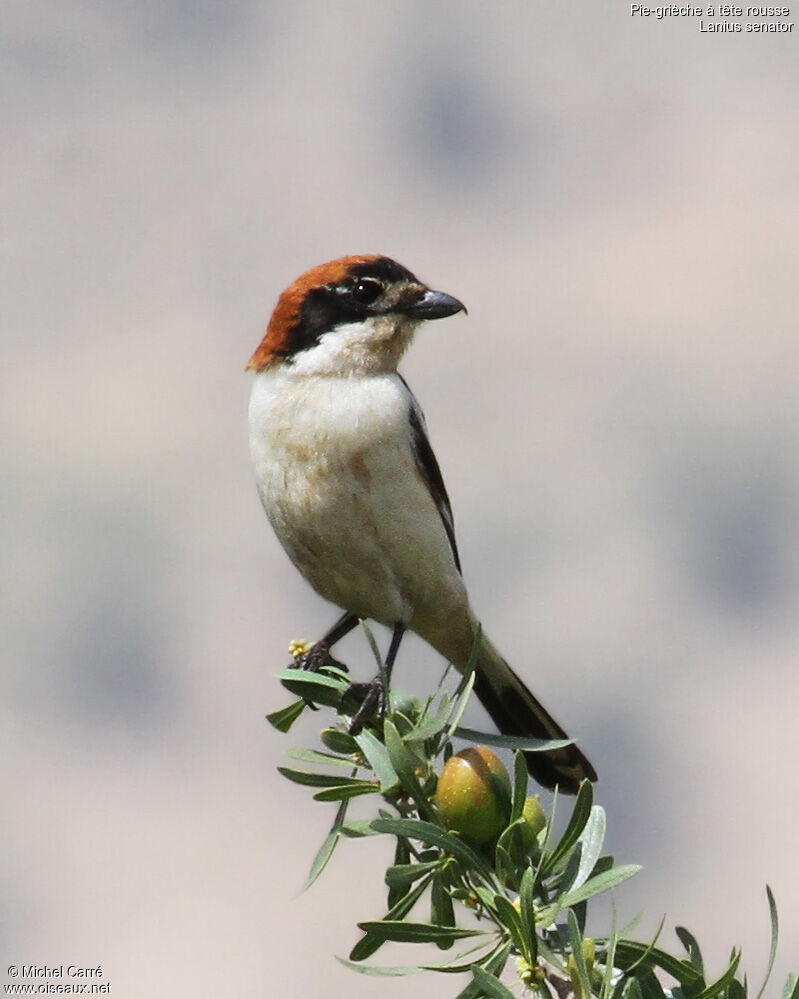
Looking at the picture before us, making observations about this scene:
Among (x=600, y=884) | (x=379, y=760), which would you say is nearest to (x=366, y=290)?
(x=379, y=760)

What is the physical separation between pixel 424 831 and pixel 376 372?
8.72 ft

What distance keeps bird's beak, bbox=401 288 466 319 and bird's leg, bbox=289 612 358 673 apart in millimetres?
1149

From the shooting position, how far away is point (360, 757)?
2.93 meters

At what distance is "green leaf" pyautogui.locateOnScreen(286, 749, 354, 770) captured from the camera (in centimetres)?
283

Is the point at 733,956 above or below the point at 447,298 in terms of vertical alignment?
below

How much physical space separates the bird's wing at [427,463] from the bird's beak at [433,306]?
0.25 metres

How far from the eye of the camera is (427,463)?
194 inches

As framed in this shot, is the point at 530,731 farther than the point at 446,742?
Yes

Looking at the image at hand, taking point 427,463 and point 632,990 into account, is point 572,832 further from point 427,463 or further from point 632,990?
point 427,463

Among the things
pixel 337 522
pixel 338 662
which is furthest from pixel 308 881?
pixel 337 522

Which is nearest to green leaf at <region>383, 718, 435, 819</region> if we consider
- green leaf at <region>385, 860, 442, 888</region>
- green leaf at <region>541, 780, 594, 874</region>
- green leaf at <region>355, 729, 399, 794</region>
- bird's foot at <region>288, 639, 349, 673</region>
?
green leaf at <region>355, 729, 399, 794</region>

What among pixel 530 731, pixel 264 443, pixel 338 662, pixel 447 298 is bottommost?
pixel 530 731

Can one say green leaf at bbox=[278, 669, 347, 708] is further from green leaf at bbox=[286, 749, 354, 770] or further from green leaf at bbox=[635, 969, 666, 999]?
green leaf at bbox=[635, 969, 666, 999]

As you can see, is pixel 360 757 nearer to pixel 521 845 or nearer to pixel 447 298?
pixel 521 845
